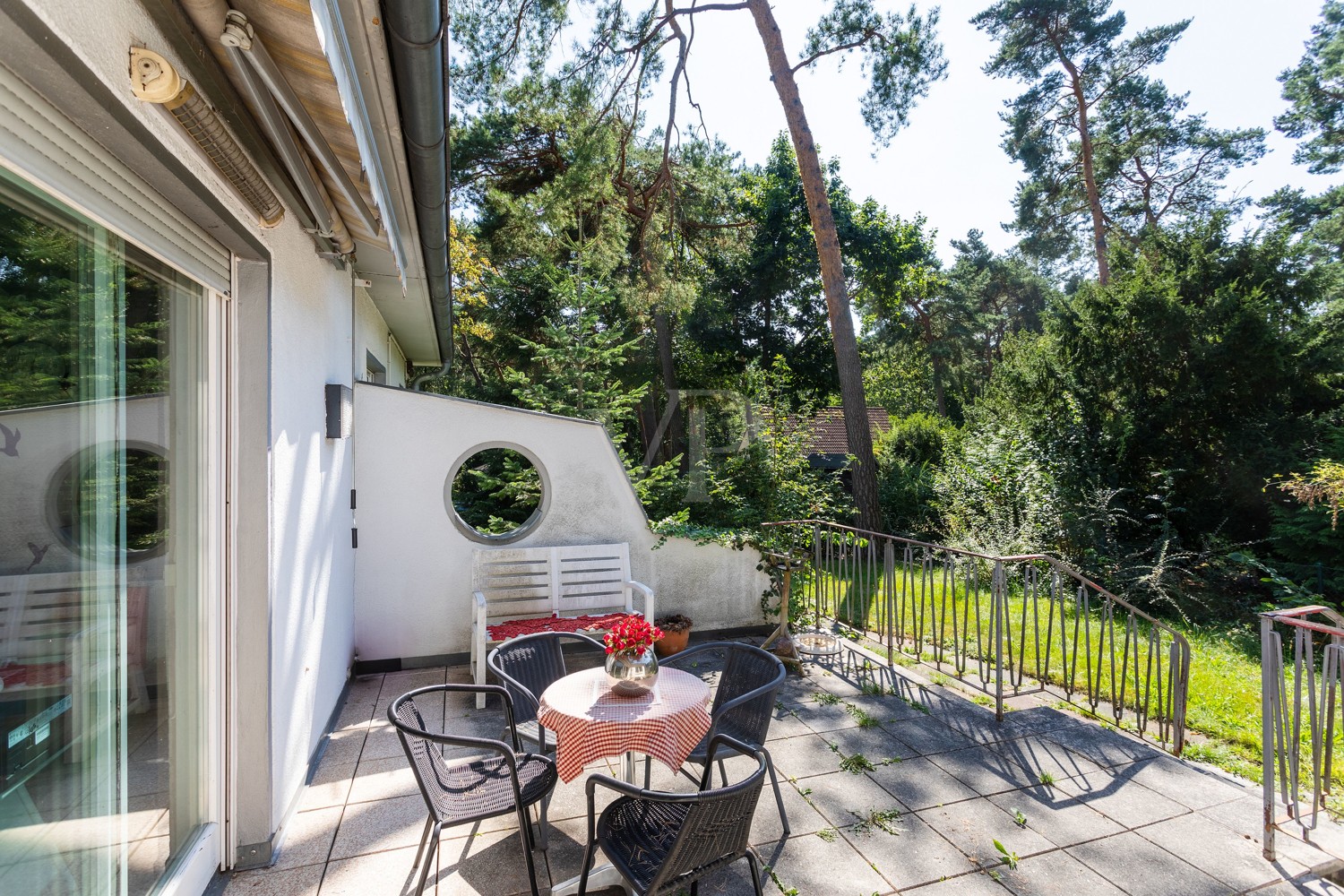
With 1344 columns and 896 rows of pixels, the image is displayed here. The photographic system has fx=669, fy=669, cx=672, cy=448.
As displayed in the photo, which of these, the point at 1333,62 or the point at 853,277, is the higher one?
the point at 1333,62

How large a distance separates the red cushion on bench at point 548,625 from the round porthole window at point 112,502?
111 inches

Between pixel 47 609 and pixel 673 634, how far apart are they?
14.5 ft

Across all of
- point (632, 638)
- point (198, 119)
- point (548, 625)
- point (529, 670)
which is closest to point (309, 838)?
point (529, 670)

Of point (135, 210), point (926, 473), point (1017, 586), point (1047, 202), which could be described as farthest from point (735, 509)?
point (1047, 202)

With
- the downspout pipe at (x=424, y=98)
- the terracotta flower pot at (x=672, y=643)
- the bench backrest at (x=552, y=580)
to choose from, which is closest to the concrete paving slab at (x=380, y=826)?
the bench backrest at (x=552, y=580)

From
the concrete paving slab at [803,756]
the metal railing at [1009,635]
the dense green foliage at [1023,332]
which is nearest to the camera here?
the concrete paving slab at [803,756]

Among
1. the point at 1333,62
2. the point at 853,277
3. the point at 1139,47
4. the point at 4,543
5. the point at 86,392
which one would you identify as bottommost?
the point at 4,543

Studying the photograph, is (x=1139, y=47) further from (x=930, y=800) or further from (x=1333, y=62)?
(x=930, y=800)

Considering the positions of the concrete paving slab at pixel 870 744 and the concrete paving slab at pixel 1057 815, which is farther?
the concrete paving slab at pixel 870 744

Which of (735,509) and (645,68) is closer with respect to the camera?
(735,509)

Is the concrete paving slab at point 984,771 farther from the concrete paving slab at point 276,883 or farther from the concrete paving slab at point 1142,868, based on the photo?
the concrete paving slab at point 276,883

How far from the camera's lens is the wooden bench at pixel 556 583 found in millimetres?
5246

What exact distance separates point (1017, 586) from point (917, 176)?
10.8 metres

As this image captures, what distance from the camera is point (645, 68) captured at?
10.1m
